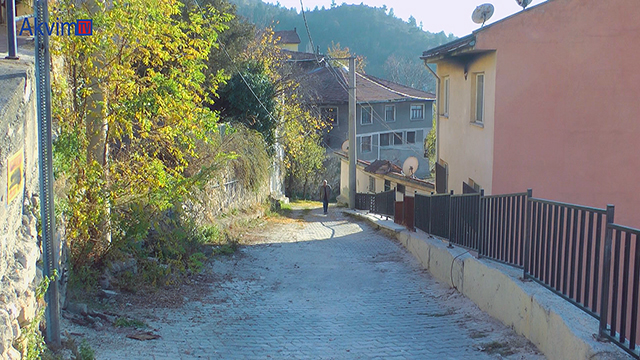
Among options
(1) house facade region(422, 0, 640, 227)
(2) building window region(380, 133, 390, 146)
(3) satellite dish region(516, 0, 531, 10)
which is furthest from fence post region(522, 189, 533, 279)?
(2) building window region(380, 133, 390, 146)

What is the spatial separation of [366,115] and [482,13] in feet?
105

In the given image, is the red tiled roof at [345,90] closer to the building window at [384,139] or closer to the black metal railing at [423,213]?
the building window at [384,139]

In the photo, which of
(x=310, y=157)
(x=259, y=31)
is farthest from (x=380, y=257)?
(x=259, y=31)

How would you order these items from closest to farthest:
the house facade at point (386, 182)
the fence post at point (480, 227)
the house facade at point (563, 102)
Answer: the fence post at point (480, 227) < the house facade at point (563, 102) < the house facade at point (386, 182)

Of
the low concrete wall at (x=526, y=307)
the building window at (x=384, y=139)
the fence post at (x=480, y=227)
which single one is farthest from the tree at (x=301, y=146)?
the fence post at (x=480, y=227)

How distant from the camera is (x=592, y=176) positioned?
1003cm

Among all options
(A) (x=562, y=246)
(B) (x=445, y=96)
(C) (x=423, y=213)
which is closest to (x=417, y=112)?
(B) (x=445, y=96)

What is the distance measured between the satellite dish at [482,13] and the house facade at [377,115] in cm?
2812

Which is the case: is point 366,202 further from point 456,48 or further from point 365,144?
point 365,144

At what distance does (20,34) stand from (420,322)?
6.19 meters

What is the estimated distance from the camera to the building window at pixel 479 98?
42.1 feet

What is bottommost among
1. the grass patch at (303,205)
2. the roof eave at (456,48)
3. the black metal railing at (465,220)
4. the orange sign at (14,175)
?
the grass patch at (303,205)

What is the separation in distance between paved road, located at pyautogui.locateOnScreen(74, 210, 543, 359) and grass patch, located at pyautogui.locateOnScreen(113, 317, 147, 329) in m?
0.21

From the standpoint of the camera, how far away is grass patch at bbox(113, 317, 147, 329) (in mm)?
6281
